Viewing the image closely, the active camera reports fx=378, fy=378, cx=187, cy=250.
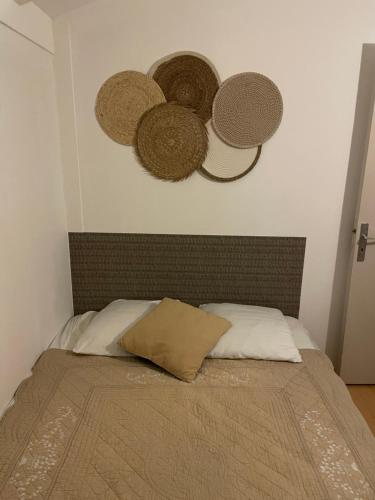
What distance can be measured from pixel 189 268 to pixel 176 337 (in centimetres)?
59

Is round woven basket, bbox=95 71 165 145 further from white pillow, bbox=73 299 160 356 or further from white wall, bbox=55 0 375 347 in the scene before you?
white pillow, bbox=73 299 160 356

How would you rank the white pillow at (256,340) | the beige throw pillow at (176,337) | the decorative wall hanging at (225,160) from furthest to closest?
the decorative wall hanging at (225,160) → the white pillow at (256,340) → the beige throw pillow at (176,337)

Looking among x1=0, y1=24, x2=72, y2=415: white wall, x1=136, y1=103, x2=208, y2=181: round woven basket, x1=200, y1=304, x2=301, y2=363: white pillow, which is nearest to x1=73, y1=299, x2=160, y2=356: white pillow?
x1=0, y1=24, x2=72, y2=415: white wall

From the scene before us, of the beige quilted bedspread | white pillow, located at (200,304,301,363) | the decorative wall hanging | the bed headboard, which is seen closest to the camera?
the beige quilted bedspread

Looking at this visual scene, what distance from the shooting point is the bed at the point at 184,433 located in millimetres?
1171

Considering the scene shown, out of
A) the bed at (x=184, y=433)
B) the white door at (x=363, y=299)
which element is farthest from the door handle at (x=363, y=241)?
the bed at (x=184, y=433)

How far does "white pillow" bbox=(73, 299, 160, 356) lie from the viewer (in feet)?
6.22

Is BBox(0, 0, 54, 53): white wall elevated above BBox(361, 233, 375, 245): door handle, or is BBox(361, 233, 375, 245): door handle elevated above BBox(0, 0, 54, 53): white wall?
BBox(0, 0, 54, 53): white wall

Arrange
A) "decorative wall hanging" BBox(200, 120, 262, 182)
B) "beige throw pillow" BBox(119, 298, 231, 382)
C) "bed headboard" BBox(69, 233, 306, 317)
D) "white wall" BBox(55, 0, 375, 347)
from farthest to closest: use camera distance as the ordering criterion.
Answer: "bed headboard" BBox(69, 233, 306, 317) < "decorative wall hanging" BBox(200, 120, 262, 182) < "white wall" BBox(55, 0, 375, 347) < "beige throw pillow" BBox(119, 298, 231, 382)

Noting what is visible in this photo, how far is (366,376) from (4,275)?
7.31 feet

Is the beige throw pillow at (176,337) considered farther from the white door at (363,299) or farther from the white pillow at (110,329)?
the white door at (363,299)

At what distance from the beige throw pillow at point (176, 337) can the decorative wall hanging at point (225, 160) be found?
78 cm

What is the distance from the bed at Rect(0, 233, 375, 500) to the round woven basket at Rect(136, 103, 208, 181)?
106 centimetres

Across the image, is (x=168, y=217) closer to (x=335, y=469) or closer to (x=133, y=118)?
(x=133, y=118)
